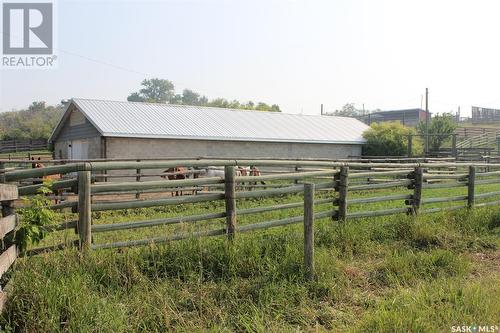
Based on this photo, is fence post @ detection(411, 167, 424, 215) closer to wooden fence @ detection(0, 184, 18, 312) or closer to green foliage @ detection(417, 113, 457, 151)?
wooden fence @ detection(0, 184, 18, 312)

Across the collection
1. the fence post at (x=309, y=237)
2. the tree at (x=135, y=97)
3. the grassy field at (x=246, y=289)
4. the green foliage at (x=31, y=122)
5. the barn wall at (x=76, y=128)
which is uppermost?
the tree at (x=135, y=97)

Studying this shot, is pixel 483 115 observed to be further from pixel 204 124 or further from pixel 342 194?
pixel 342 194

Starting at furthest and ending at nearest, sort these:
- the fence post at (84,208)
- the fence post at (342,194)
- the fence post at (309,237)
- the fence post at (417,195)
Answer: the fence post at (417,195), the fence post at (342,194), the fence post at (309,237), the fence post at (84,208)

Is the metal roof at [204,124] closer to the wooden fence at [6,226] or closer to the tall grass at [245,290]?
the tall grass at [245,290]

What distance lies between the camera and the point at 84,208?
518 cm

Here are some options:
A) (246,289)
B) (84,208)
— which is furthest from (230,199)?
(84,208)

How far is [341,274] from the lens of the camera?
557cm

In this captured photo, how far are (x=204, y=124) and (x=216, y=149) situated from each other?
210 centimetres

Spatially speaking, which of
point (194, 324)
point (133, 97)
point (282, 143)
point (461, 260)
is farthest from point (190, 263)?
point (133, 97)

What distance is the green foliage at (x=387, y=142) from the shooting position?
1230 inches

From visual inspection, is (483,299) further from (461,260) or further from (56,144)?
(56,144)

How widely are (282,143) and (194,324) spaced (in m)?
24.1

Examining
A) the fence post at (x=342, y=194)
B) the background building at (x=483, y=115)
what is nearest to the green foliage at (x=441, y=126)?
the fence post at (x=342, y=194)

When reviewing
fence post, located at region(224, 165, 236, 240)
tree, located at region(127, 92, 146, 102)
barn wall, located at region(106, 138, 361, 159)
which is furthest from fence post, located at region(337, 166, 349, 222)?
tree, located at region(127, 92, 146, 102)
